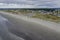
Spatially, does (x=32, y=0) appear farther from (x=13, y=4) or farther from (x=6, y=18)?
(x=6, y=18)

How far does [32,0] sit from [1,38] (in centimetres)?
45

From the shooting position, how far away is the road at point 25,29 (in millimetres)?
1517

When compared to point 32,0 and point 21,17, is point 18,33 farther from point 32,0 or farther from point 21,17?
point 32,0

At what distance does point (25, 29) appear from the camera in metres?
1.56

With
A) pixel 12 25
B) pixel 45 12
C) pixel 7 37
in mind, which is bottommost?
pixel 7 37

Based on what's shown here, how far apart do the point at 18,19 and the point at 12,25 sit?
8cm

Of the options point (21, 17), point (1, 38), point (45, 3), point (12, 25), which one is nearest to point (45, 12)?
point (45, 3)

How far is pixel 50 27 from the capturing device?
1.51 meters

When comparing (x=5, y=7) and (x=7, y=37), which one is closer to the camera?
(x=5, y=7)

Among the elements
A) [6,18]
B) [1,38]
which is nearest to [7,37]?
[1,38]

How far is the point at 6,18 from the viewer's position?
153cm

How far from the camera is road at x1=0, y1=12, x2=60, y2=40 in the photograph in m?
1.52

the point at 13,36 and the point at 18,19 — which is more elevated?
the point at 18,19

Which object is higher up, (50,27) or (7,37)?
(50,27)
